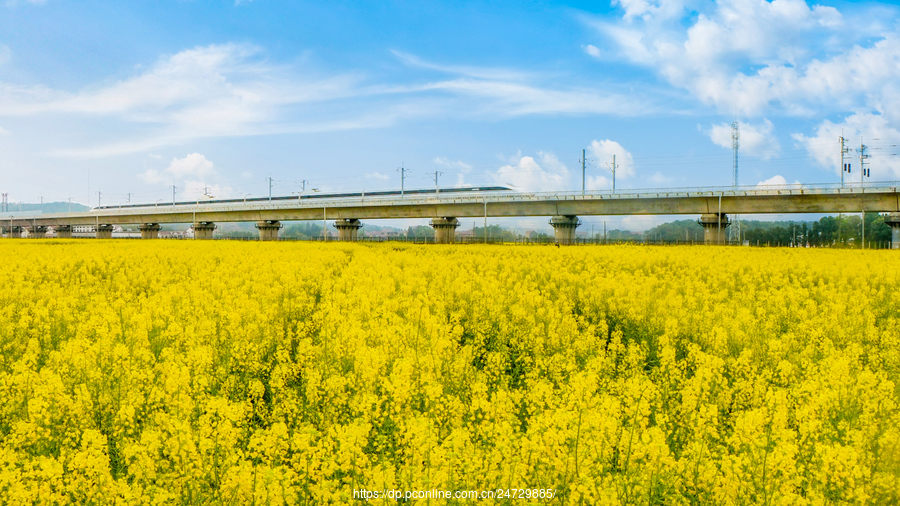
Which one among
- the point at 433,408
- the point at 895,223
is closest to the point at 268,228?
the point at 895,223

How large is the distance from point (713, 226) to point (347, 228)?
5186 centimetres

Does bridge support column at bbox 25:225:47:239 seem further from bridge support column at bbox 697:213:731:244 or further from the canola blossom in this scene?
the canola blossom

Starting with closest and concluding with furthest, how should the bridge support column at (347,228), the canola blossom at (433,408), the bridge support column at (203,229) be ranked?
the canola blossom at (433,408) → the bridge support column at (347,228) → the bridge support column at (203,229)

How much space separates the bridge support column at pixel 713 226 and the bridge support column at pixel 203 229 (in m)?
82.4

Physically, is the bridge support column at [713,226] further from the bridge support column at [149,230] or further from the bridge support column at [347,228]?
the bridge support column at [149,230]

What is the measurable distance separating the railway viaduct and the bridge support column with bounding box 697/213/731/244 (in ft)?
0.34

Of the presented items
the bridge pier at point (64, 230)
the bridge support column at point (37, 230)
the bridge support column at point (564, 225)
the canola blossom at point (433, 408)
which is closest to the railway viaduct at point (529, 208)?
the bridge support column at point (564, 225)

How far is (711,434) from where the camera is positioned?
3.56 metres

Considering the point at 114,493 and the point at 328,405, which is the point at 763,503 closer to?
the point at 328,405

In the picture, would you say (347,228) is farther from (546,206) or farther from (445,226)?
(546,206)

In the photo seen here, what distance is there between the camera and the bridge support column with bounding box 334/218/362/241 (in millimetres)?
79625

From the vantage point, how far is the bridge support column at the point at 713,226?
56.6 m

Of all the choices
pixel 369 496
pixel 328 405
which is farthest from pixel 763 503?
pixel 328 405

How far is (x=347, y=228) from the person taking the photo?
263 feet
